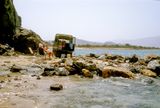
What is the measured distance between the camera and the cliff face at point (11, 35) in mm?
39250

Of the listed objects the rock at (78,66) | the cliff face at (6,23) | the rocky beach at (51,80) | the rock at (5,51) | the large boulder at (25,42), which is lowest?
the rocky beach at (51,80)

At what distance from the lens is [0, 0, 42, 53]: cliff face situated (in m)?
39.2

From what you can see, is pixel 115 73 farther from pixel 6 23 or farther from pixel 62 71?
pixel 6 23

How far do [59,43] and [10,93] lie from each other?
784 inches

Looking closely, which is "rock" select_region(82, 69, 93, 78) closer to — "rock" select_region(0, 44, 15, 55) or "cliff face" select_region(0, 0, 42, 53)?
"rock" select_region(0, 44, 15, 55)

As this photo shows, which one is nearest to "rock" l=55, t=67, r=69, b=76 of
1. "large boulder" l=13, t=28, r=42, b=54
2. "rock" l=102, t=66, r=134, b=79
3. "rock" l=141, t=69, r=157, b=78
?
"rock" l=102, t=66, r=134, b=79

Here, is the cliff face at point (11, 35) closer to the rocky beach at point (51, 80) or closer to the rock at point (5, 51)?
the rock at point (5, 51)

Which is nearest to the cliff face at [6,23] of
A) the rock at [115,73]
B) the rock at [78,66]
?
the rock at [78,66]

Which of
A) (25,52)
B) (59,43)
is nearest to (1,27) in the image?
(25,52)

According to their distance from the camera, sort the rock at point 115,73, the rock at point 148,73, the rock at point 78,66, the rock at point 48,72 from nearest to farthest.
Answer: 1. the rock at point 48,72
2. the rock at point 115,73
3. the rock at point 78,66
4. the rock at point 148,73

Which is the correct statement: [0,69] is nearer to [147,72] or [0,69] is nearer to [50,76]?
[50,76]

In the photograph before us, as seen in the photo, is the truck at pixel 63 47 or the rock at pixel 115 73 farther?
the truck at pixel 63 47

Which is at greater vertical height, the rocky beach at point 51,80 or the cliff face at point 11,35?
the cliff face at point 11,35

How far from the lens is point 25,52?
1538 inches
